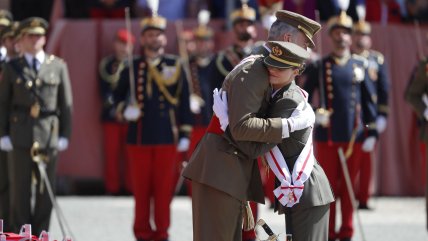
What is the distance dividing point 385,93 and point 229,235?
16.9 feet

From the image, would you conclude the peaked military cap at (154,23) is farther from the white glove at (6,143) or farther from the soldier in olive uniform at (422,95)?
the soldier in olive uniform at (422,95)

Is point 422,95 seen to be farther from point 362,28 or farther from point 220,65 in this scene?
point 362,28

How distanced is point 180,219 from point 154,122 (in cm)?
207

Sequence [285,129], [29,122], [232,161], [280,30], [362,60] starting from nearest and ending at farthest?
[285,129]
[232,161]
[280,30]
[29,122]
[362,60]

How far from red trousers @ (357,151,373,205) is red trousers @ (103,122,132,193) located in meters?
2.92

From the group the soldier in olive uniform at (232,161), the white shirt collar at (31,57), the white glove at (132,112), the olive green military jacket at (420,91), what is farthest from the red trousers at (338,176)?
the soldier in olive uniform at (232,161)

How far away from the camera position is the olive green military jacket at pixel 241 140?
7.15 meters

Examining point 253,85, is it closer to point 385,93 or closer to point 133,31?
point 385,93

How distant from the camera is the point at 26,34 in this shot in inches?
419

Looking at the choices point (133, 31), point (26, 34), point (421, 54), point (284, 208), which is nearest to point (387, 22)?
point (421, 54)

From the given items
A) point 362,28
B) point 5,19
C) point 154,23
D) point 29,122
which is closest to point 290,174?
point 29,122

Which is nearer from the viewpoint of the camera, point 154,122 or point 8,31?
point 154,122

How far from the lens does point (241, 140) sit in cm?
725

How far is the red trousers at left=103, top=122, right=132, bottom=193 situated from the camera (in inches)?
611
